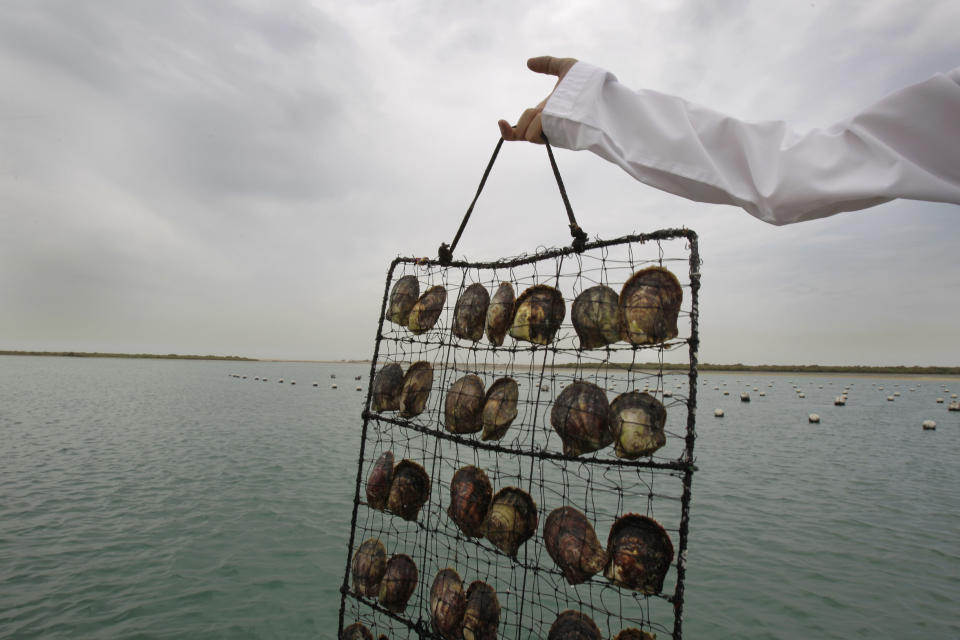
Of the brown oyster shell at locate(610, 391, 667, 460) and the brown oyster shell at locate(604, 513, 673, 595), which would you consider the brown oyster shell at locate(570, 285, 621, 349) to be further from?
the brown oyster shell at locate(604, 513, 673, 595)

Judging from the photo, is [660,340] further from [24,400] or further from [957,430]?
[24,400]

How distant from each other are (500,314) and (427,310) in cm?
92

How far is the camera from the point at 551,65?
2.81 m

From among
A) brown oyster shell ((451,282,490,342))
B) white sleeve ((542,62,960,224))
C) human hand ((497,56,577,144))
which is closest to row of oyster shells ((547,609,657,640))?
brown oyster shell ((451,282,490,342))

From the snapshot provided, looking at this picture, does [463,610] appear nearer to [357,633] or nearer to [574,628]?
[574,628]

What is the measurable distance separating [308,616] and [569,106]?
8.18 m

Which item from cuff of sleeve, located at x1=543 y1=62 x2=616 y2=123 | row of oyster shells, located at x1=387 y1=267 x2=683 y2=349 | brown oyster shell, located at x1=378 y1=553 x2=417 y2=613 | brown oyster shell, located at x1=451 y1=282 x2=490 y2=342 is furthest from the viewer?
brown oyster shell, located at x1=378 y1=553 x2=417 y2=613

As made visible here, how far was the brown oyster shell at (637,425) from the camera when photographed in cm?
275

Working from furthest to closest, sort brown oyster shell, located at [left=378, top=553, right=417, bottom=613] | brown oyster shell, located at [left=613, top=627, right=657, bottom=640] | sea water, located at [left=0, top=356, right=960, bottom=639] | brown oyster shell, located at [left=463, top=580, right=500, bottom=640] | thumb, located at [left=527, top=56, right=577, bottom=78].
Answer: sea water, located at [left=0, top=356, right=960, bottom=639] → brown oyster shell, located at [left=378, top=553, right=417, bottom=613] → brown oyster shell, located at [left=463, top=580, right=500, bottom=640] → brown oyster shell, located at [left=613, top=627, right=657, bottom=640] → thumb, located at [left=527, top=56, right=577, bottom=78]

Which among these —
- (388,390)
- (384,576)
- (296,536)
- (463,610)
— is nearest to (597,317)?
(388,390)

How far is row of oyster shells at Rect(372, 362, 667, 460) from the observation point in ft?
9.20

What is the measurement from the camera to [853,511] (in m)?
13.4

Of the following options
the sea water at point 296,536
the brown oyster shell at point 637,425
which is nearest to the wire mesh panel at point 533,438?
the brown oyster shell at point 637,425

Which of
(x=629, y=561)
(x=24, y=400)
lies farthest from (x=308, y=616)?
(x=24, y=400)
